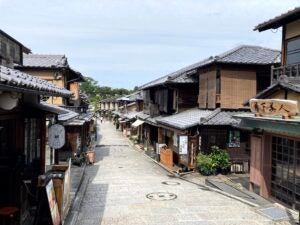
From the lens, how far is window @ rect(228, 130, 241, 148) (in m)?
23.8

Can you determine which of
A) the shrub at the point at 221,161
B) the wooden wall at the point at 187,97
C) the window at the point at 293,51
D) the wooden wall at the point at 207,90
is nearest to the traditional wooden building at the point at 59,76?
the wooden wall at the point at 187,97

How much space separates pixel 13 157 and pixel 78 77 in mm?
24981

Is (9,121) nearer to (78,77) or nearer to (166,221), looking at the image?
(166,221)

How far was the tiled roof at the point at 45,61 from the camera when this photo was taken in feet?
94.1

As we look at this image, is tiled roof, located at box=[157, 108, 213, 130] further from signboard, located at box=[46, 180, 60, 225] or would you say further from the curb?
signboard, located at box=[46, 180, 60, 225]

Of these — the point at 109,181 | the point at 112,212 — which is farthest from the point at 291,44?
the point at 109,181

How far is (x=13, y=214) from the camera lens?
9078mm

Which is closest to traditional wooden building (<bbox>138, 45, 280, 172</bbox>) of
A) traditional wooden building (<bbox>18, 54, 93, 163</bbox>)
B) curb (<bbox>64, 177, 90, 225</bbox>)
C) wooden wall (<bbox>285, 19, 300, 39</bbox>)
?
wooden wall (<bbox>285, 19, 300, 39</bbox>)

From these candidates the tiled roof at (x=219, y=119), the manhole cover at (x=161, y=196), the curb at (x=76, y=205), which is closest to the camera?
the curb at (x=76, y=205)

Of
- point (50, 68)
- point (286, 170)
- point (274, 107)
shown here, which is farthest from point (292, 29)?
point (50, 68)

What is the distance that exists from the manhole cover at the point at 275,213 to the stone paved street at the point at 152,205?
0.30 meters

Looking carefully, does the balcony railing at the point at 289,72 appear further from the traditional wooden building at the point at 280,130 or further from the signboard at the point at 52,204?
the signboard at the point at 52,204

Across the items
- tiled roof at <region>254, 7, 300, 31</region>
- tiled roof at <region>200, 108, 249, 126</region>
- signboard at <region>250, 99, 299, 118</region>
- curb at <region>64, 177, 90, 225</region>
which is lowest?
curb at <region>64, 177, 90, 225</region>

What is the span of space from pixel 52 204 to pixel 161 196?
25.8ft
